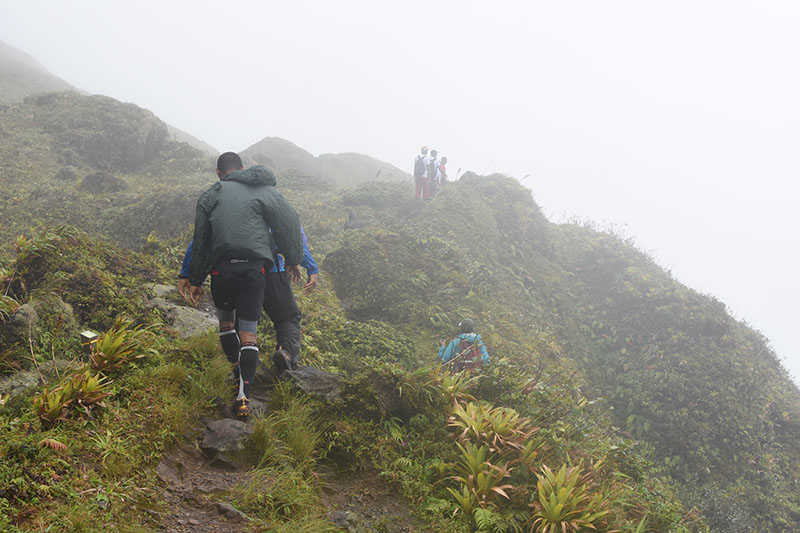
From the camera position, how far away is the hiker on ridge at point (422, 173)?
20.0 m

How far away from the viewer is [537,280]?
53.4ft

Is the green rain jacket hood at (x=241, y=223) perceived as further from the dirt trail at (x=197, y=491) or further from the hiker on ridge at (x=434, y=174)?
the hiker on ridge at (x=434, y=174)

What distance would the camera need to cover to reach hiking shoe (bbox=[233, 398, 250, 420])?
157 inches

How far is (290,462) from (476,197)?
17.2 metres

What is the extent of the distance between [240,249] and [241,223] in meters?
0.26

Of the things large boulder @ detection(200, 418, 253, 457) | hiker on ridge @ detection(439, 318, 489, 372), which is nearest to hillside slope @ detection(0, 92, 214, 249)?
hiker on ridge @ detection(439, 318, 489, 372)

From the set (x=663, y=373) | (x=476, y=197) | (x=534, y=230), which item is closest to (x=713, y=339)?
(x=663, y=373)

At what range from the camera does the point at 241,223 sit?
3.98 metres

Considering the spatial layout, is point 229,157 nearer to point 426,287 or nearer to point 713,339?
point 426,287

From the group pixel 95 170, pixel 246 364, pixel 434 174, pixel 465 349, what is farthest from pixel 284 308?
pixel 95 170

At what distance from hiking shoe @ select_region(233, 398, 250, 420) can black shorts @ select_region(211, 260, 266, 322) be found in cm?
79

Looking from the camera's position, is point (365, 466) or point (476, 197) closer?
point (365, 466)

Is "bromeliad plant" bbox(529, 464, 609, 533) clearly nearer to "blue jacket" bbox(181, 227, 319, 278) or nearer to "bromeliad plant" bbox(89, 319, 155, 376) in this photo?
"blue jacket" bbox(181, 227, 319, 278)

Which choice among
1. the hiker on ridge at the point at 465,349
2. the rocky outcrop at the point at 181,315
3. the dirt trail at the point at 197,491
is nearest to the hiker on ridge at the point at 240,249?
the dirt trail at the point at 197,491
